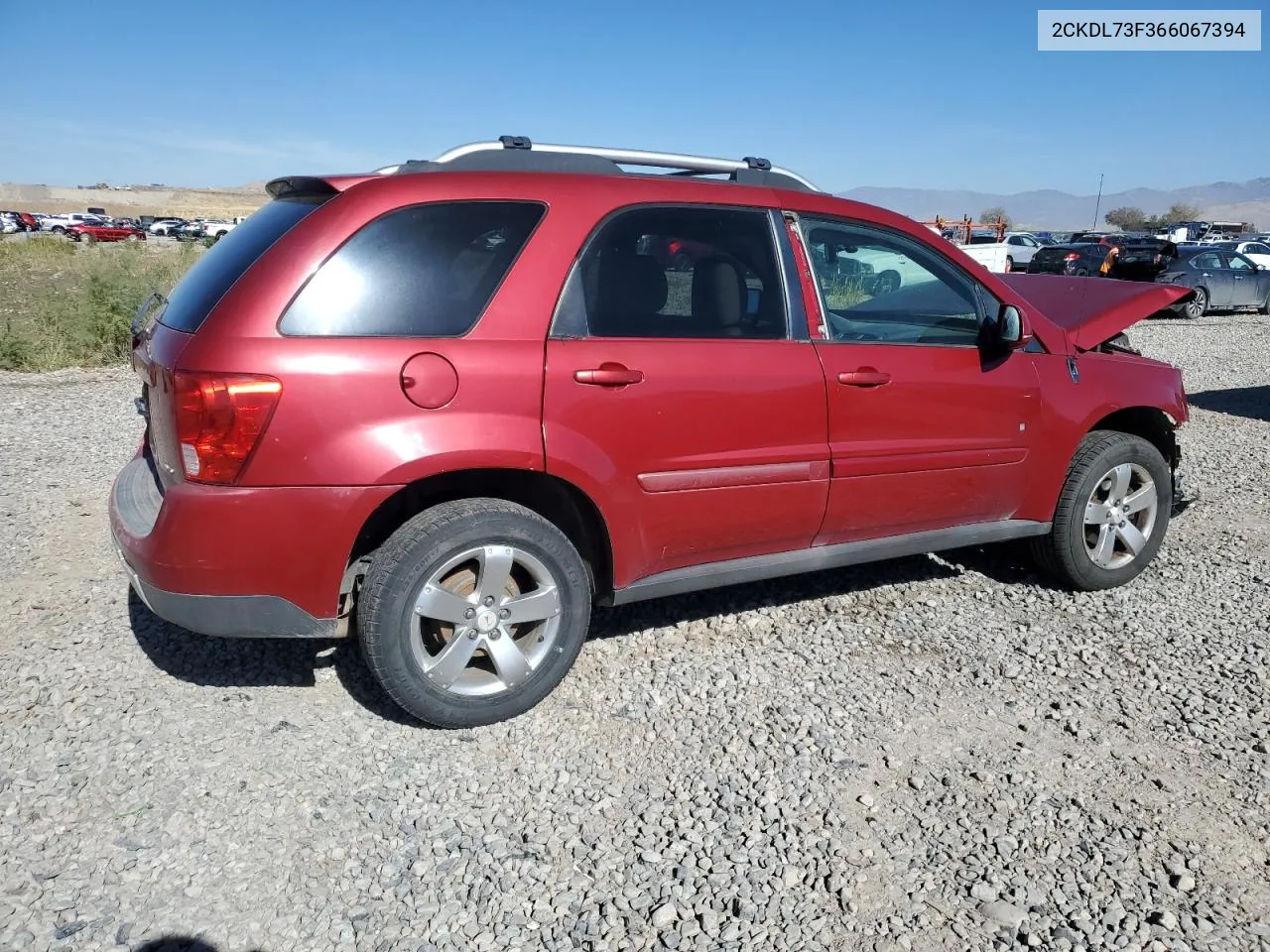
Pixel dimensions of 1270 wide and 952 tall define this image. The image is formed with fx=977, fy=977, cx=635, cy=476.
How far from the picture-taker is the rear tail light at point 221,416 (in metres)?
2.89

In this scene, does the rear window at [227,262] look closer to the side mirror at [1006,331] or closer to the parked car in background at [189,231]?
the side mirror at [1006,331]

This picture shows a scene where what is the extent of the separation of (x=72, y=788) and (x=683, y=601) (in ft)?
8.33

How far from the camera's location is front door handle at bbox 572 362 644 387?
10.8 feet

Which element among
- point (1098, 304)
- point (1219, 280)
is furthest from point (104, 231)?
point (1098, 304)

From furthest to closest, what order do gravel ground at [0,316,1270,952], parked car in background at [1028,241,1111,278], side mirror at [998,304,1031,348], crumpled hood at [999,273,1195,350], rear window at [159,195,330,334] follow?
parked car in background at [1028,241,1111,278] → crumpled hood at [999,273,1195,350] → side mirror at [998,304,1031,348] → rear window at [159,195,330,334] → gravel ground at [0,316,1270,952]

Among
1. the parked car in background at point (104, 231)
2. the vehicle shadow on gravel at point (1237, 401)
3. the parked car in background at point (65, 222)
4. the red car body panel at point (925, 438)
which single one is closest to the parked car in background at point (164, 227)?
the parked car in background at point (104, 231)

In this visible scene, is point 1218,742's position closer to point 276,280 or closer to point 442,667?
point 442,667

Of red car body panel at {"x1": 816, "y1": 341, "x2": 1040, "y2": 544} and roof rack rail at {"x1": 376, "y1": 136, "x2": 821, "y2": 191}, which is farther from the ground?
roof rack rail at {"x1": 376, "y1": 136, "x2": 821, "y2": 191}

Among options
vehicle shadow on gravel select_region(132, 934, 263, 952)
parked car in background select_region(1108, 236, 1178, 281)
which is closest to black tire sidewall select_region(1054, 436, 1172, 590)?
vehicle shadow on gravel select_region(132, 934, 263, 952)

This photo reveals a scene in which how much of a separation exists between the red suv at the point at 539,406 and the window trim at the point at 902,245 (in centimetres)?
1

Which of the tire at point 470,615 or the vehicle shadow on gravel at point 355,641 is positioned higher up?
the tire at point 470,615

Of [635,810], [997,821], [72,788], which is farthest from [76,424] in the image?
[997,821]

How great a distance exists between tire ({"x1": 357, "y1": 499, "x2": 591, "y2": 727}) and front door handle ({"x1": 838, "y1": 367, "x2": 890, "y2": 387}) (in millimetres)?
1284

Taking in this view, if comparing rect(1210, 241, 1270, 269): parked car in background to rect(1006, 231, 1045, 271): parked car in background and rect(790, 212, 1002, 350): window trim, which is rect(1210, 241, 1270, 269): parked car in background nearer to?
rect(1006, 231, 1045, 271): parked car in background
